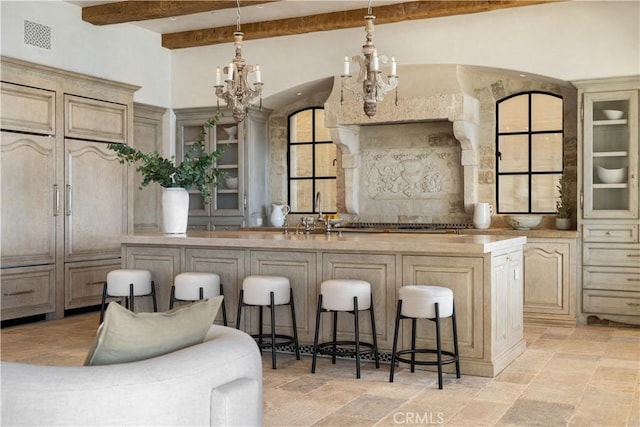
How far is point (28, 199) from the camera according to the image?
6.66 m

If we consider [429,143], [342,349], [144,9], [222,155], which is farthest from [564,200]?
[144,9]

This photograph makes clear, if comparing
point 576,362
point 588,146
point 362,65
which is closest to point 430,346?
point 576,362

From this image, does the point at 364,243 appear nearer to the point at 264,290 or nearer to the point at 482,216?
the point at 264,290

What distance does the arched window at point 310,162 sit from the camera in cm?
888

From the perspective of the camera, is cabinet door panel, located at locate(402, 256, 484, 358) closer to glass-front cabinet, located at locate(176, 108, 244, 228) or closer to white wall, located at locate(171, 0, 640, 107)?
white wall, located at locate(171, 0, 640, 107)

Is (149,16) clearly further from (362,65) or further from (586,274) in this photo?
(586,274)

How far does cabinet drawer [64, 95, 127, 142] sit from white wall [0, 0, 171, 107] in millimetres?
353

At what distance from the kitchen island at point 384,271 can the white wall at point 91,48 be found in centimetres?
239

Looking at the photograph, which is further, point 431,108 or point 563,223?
point 431,108

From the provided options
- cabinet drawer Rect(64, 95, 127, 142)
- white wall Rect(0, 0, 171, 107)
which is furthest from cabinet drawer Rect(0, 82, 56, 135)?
white wall Rect(0, 0, 171, 107)

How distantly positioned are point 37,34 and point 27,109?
2.62 feet

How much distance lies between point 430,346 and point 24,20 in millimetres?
5022

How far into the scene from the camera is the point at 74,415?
188 cm

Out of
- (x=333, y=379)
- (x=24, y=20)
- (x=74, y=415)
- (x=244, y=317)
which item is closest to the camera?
(x=74, y=415)
